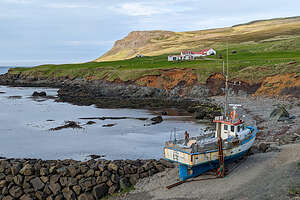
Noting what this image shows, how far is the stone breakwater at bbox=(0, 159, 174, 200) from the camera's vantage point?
65.4ft

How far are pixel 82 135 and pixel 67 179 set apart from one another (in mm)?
15784

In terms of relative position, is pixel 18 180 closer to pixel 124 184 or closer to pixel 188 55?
pixel 124 184

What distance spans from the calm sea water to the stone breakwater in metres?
5.63

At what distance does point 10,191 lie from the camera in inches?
794

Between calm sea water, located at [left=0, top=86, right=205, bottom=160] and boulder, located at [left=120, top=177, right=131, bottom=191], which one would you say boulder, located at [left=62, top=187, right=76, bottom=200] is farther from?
calm sea water, located at [left=0, top=86, right=205, bottom=160]

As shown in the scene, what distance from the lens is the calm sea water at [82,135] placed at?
29.7m

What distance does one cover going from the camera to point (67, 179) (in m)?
20.9

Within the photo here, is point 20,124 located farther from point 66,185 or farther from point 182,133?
point 66,185

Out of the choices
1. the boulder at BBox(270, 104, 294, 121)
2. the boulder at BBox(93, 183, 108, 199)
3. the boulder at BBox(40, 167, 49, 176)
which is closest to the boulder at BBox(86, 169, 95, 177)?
the boulder at BBox(93, 183, 108, 199)

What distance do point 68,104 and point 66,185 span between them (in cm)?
4233

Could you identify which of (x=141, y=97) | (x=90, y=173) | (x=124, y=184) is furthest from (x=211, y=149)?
(x=141, y=97)

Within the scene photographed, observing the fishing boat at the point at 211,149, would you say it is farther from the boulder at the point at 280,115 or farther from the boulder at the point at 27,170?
the boulder at the point at 280,115

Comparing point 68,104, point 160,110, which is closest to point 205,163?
point 160,110

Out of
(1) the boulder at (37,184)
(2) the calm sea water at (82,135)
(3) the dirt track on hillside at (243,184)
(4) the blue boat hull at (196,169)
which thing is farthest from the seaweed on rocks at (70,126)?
(4) the blue boat hull at (196,169)
